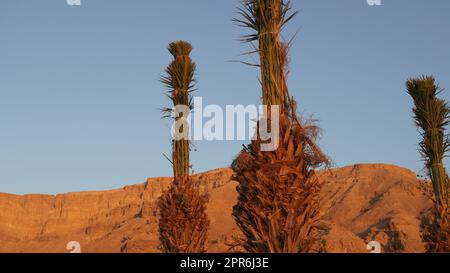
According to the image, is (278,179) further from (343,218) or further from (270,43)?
(343,218)

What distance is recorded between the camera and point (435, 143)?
58.2ft

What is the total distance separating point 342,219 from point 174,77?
4818 inches

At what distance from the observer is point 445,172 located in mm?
18016

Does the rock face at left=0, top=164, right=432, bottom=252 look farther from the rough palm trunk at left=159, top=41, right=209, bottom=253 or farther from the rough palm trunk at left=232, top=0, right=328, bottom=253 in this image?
the rough palm trunk at left=232, top=0, right=328, bottom=253

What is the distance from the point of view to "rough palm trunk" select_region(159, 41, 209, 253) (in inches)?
639

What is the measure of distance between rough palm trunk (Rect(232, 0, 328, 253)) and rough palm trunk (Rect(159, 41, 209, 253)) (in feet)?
22.2

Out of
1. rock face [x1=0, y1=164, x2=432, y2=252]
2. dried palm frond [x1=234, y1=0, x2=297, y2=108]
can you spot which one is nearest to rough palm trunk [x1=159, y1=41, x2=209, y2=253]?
dried palm frond [x1=234, y1=0, x2=297, y2=108]

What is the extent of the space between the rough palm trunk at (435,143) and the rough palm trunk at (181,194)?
26.5 ft

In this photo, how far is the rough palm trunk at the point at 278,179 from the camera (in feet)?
28.6

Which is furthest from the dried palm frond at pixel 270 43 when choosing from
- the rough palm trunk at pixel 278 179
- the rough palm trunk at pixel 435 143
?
the rough palm trunk at pixel 435 143

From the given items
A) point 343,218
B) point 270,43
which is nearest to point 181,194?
point 270,43

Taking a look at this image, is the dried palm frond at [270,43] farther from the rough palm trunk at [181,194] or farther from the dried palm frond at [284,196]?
the rough palm trunk at [181,194]

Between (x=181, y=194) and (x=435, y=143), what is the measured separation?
8991 millimetres
